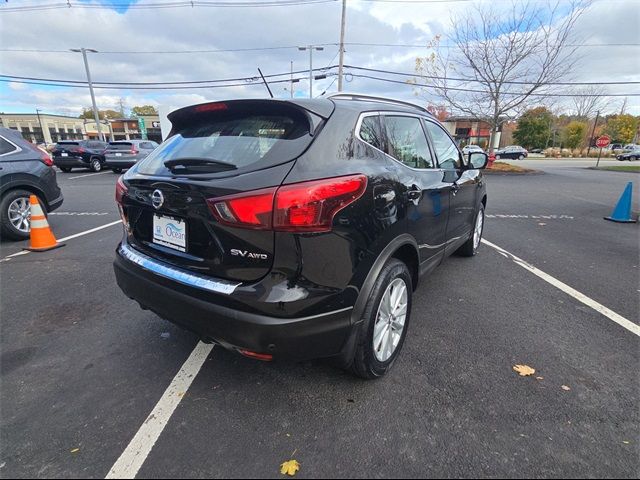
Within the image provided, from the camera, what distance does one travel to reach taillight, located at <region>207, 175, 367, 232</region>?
1743 millimetres

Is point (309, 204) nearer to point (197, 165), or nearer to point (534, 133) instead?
point (197, 165)

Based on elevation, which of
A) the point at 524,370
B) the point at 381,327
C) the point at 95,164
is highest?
the point at 381,327

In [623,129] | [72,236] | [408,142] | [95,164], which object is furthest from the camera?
[623,129]

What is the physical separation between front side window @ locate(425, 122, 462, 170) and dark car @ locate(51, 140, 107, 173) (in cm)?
1980

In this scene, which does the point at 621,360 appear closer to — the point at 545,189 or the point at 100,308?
the point at 100,308

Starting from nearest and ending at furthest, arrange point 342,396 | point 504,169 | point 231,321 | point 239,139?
point 231,321 < point 239,139 < point 342,396 < point 504,169

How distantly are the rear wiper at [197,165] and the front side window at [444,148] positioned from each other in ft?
6.94

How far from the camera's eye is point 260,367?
2.53m

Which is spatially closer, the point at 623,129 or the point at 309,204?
the point at 309,204

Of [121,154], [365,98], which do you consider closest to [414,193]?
[365,98]

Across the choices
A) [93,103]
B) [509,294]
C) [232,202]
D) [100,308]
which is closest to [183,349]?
[100,308]

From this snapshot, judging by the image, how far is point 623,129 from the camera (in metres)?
64.6

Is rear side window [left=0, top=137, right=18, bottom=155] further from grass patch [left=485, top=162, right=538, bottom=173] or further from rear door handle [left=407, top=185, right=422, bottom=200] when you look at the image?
grass patch [left=485, top=162, right=538, bottom=173]

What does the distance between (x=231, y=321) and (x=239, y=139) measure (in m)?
1.06
